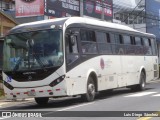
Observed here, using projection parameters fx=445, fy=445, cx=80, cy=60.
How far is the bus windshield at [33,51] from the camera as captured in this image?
616 inches

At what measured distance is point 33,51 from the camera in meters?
15.9

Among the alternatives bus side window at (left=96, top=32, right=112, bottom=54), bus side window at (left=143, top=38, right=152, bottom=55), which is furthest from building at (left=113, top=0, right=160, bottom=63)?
bus side window at (left=96, top=32, right=112, bottom=54)

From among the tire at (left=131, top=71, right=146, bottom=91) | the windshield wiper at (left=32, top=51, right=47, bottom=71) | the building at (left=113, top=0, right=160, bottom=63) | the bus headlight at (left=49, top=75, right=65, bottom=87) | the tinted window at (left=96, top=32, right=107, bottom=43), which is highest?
the building at (left=113, top=0, right=160, bottom=63)

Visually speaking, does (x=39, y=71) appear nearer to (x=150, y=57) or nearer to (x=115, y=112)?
(x=115, y=112)

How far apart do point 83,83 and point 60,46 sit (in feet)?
6.83

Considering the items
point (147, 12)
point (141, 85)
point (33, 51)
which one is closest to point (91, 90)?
point (33, 51)

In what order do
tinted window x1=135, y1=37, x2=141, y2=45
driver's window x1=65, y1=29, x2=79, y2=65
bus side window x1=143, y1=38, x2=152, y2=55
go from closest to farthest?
driver's window x1=65, y1=29, x2=79, y2=65 → tinted window x1=135, y1=37, x2=141, y2=45 → bus side window x1=143, y1=38, x2=152, y2=55

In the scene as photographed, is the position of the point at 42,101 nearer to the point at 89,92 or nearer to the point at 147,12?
the point at 89,92

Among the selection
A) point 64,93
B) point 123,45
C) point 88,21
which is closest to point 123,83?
point 123,45

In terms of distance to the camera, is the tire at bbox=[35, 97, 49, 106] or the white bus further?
the tire at bbox=[35, 97, 49, 106]

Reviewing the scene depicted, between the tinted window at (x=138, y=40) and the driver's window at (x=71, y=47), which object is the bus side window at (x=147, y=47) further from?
the driver's window at (x=71, y=47)

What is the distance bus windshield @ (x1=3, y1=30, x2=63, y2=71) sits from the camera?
1565 cm

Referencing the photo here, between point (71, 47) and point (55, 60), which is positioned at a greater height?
point (71, 47)

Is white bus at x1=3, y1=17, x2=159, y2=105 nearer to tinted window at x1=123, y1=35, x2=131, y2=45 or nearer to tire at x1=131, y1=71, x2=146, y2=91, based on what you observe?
tinted window at x1=123, y1=35, x2=131, y2=45
